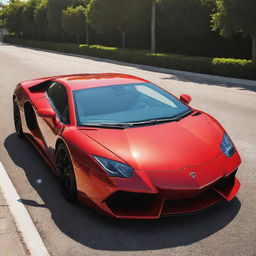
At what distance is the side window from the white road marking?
41.5 inches

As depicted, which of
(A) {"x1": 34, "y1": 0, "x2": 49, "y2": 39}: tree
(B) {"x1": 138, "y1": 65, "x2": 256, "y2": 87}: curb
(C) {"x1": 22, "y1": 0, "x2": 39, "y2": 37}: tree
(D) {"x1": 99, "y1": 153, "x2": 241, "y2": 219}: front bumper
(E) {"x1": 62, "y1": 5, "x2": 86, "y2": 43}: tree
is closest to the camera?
(D) {"x1": 99, "y1": 153, "x2": 241, "y2": 219}: front bumper

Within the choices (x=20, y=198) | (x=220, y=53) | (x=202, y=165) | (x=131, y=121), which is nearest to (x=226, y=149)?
(x=202, y=165)

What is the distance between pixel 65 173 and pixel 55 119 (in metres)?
0.79

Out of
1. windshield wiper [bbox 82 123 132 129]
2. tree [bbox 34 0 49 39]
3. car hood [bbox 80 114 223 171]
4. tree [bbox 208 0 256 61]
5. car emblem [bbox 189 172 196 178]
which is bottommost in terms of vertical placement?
car emblem [bbox 189 172 196 178]

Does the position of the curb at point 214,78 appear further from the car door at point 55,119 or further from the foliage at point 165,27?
the car door at point 55,119

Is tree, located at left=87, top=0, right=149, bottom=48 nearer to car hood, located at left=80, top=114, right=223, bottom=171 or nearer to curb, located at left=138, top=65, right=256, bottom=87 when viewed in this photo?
curb, located at left=138, top=65, right=256, bottom=87

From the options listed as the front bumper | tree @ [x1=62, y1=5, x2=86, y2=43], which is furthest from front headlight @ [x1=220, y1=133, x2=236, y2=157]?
tree @ [x1=62, y1=5, x2=86, y2=43]

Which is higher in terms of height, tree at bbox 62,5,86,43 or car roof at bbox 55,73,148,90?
tree at bbox 62,5,86,43

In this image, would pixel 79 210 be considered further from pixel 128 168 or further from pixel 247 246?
pixel 247 246

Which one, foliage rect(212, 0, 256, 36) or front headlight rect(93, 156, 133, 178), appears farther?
foliage rect(212, 0, 256, 36)

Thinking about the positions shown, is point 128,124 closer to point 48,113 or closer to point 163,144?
point 163,144

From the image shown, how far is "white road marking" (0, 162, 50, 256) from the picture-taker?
11.3 feet

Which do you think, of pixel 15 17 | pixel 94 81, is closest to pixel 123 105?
pixel 94 81

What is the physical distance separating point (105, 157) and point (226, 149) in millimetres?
1358
